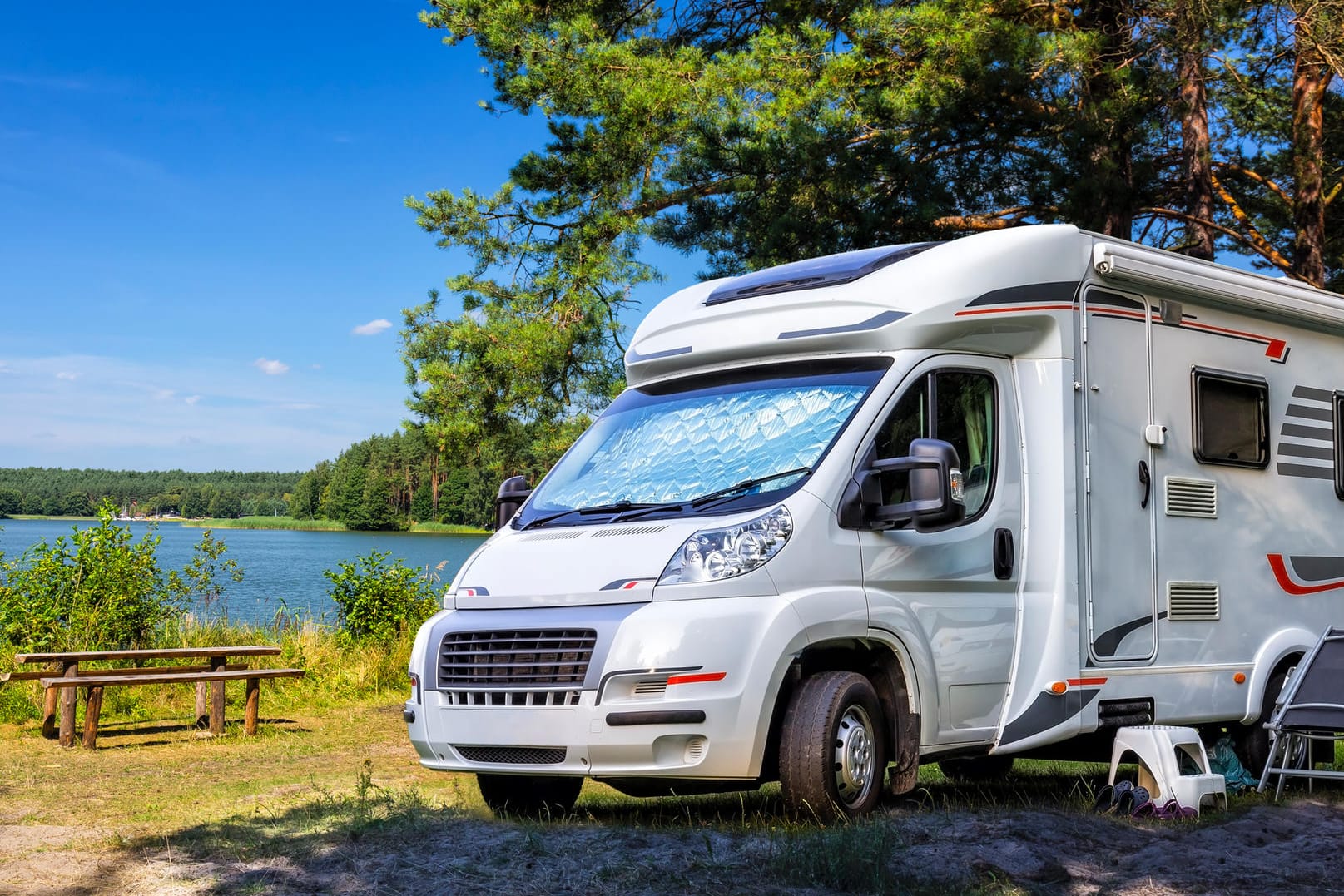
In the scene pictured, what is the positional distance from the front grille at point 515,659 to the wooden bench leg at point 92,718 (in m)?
5.61

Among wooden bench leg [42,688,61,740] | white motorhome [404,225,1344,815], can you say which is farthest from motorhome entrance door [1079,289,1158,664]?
→ wooden bench leg [42,688,61,740]

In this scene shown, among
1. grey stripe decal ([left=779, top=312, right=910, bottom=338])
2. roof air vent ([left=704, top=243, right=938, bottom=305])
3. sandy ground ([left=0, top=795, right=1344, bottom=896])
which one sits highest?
roof air vent ([left=704, top=243, right=938, bottom=305])

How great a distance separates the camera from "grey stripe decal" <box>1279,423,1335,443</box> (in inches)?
336

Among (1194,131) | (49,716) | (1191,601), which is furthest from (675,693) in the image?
(1194,131)

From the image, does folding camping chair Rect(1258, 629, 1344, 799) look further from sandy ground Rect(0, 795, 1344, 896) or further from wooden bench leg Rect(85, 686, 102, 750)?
wooden bench leg Rect(85, 686, 102, 750)

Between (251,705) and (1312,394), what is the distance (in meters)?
8.72

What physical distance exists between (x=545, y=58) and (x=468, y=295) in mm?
2981

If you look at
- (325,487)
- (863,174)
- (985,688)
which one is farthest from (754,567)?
(325,487)

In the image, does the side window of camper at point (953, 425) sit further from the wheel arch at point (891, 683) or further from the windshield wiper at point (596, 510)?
the windshield wiper at point (596, 510)

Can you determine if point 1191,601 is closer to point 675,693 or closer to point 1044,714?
point 1044,714

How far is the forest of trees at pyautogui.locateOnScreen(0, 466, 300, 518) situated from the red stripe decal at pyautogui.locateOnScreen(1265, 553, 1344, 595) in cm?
1286

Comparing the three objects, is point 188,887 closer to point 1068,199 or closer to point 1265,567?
point 1265,567

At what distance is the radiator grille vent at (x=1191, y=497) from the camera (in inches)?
304

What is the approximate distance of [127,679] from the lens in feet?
35.9
